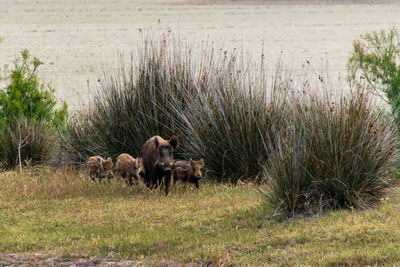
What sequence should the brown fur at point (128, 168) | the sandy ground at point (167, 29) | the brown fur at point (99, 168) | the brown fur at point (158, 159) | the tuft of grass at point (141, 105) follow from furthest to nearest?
the sandy ground at point (167, 29) → the tuft of grass at point (141, 105) → the brown fur at point (99, 168) → the brown fur at point (128, 168) → the brown fur at point (158, 159)

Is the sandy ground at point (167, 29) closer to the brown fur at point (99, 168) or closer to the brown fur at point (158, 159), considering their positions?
the brown fur at point (99, 168)

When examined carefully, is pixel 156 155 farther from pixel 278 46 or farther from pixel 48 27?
pixel 48 27

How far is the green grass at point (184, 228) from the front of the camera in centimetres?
700

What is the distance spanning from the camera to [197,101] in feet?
36.1

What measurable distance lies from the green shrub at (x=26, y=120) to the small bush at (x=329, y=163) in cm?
514

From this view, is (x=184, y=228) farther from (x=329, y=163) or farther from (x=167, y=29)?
(x=167, y=29)

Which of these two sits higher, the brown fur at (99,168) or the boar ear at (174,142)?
the boar ear at (174,142)

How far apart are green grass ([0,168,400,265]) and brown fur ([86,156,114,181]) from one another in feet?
1.45

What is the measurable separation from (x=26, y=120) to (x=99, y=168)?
2460 mm

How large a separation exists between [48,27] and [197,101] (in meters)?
33.4

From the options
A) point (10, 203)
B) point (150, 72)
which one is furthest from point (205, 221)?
point (150, 72)

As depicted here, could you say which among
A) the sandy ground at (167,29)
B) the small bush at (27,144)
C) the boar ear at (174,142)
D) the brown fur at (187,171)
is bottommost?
the sandy ground at (167,29)

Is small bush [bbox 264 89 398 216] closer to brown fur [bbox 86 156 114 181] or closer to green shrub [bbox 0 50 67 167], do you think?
brown fur [bbox 86 156 114 181]

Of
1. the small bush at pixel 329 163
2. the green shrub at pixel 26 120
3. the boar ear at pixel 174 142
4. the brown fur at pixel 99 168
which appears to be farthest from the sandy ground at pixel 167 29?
the small bush at pixel 329 163
